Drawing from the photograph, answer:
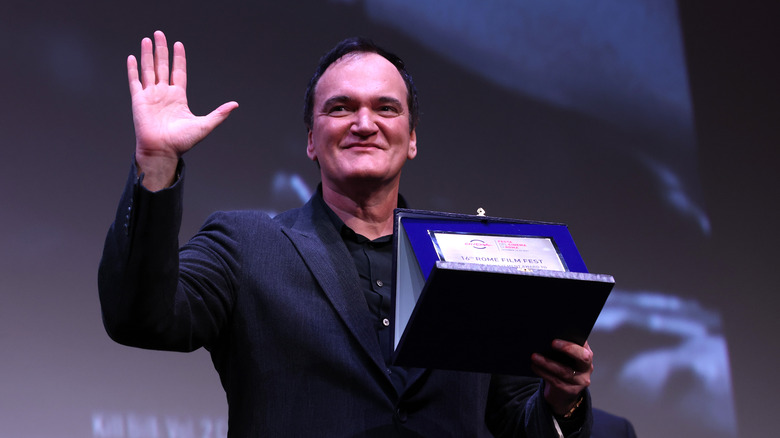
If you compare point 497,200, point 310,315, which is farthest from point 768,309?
point 310,315

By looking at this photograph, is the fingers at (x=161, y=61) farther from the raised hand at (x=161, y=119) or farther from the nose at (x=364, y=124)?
the nose at (x=364, y=124)

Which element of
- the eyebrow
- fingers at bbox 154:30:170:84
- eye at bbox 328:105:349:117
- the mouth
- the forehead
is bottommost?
the mouth

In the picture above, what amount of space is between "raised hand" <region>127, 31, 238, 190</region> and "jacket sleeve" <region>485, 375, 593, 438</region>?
0.83 m

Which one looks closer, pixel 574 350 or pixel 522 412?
pixel 574 350

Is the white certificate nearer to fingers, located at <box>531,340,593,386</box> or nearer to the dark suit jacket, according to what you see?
fingers, located at <box>531,340,593,386</box>

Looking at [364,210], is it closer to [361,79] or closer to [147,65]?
[361,79]

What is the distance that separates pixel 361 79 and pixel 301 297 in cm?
60

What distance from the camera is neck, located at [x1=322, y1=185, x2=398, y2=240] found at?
175cm

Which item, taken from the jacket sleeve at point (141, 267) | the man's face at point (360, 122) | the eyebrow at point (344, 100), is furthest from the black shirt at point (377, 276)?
the jacket sleeve at point (141, 267)

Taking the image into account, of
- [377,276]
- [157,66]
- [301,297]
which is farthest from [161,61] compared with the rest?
[377,276]

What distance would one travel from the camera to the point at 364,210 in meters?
1.76

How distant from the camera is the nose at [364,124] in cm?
169

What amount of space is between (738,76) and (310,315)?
3.06 meters

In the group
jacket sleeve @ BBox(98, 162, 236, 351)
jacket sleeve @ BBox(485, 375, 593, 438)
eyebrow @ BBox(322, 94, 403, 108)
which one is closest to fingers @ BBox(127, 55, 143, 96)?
jacket sleeve @ BBox(98, 162, 236, 351)
